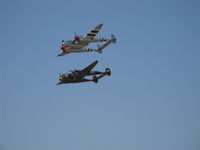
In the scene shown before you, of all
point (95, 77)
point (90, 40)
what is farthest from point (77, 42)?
point (95, 77)

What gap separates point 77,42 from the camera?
90438 millimetres

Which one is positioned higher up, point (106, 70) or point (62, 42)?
point (62, 42)

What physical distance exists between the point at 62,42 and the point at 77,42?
13.8ft

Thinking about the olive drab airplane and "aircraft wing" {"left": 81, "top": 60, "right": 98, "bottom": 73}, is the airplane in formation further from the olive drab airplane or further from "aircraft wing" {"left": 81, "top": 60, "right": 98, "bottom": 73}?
the olive drab airplane

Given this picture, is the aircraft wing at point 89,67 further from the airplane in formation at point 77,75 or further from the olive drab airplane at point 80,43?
the olive drab airplane at point 80,43

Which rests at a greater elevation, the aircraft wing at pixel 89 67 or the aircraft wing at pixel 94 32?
the aircraft wing at pixel 94 32

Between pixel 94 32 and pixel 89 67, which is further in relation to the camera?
pixel 94 32

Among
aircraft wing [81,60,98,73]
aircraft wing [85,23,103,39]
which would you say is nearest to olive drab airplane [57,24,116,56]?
aircraft wing [85,23,103,39]

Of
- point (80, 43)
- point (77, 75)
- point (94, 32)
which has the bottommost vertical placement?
point (77, 75)

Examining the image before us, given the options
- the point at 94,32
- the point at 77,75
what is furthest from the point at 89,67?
the point at 94,32

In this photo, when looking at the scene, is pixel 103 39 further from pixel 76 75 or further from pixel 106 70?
pixel 76 75

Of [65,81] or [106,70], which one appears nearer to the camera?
[65,81]

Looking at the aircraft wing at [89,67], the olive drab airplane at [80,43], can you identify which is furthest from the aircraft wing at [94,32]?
the aircraft wing at [89,67]

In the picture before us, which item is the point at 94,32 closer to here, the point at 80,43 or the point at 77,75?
the point at 80,43
